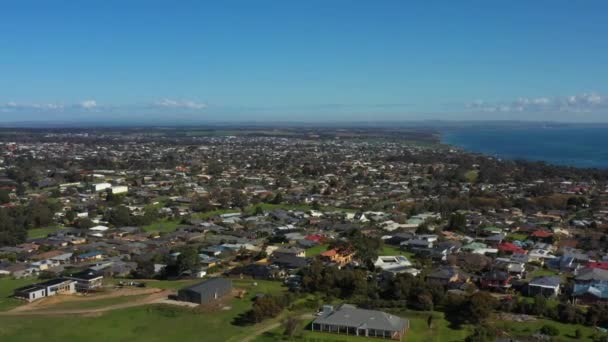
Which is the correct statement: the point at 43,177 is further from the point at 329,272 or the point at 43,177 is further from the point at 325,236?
the point at 329,272

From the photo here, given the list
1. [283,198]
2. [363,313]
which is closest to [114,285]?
[363,313]

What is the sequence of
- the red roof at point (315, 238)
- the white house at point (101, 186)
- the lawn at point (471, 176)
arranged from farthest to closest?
the lawn at point (471, 176), the white house at point (101, 186), the red roof at point (315, 238)

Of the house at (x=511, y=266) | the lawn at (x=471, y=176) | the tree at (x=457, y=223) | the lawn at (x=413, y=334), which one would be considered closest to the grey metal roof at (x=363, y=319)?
the lawn at (x=413, y=334)

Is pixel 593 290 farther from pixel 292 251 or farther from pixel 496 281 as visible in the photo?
pixel 292 251

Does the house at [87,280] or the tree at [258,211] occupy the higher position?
the house at [87,280]

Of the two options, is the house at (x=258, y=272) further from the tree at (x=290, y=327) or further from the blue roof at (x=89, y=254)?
the blue roof at (x=89, y=254)
